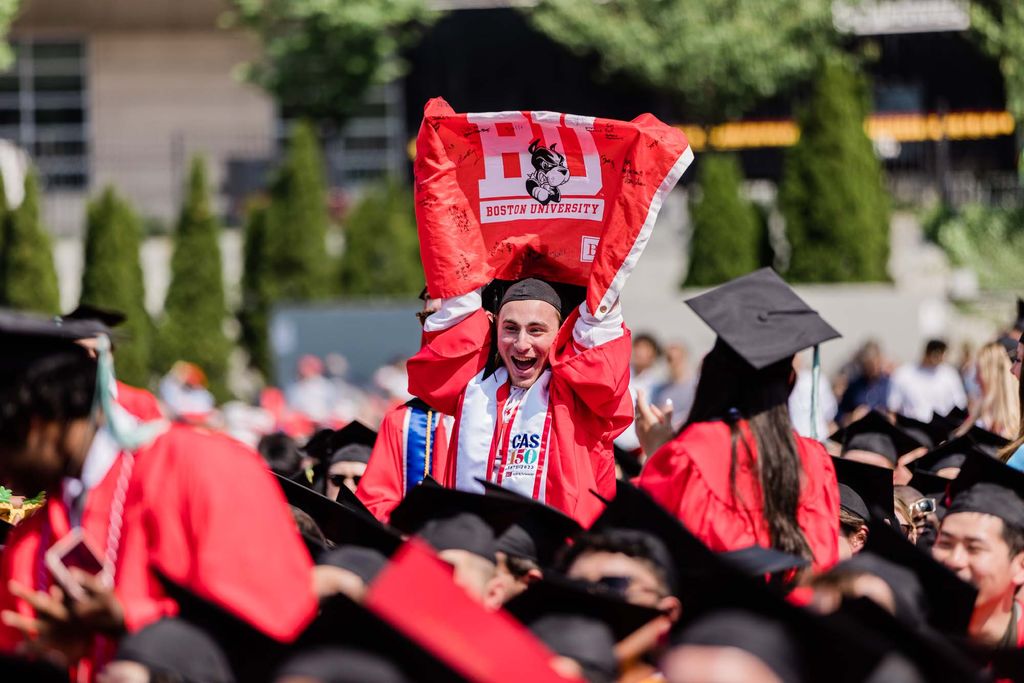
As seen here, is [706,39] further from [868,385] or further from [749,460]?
[749,460]

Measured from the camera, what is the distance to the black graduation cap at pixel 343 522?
4.21m

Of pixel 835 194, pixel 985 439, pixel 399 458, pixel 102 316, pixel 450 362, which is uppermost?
pixel 102 316

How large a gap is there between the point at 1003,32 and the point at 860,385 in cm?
1104

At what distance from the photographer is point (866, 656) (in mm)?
3477

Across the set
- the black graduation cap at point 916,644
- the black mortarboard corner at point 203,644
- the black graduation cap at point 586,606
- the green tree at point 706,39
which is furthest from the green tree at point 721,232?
the black mortarboard corner at point 203,644

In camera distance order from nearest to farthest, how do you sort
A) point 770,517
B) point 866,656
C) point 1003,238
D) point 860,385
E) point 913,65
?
1. point 866,656
2. point 770,517
3. point 860,385
4. point 1003,238
5. point 913,65

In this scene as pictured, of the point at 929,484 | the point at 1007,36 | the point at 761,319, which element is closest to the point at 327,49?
the point at 1007,36

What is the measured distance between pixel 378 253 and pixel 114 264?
134 inches

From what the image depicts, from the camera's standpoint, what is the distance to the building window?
30594mm

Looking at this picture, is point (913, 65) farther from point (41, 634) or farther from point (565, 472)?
point (41, 634)

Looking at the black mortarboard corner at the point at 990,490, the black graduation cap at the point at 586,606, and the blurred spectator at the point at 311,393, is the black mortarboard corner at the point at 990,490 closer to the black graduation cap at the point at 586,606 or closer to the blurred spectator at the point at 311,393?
the black graduation cap at the point at 586,606

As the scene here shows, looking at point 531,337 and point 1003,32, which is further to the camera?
point 1003,32

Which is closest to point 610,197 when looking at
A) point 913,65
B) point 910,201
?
point 910,201

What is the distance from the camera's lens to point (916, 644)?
3.59m
